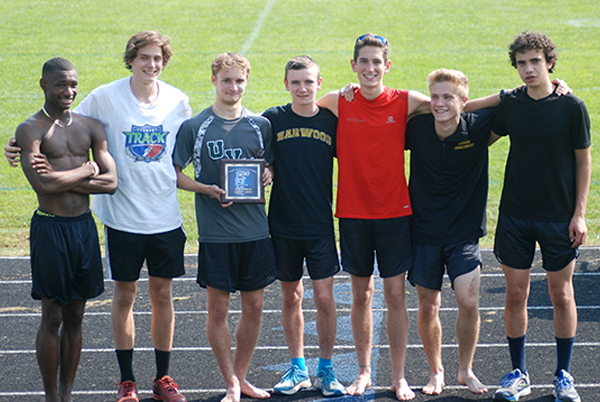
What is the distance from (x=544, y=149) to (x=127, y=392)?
2969mm

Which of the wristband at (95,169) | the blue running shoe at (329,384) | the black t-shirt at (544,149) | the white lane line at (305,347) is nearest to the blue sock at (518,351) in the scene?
the white lane line at (305,347)

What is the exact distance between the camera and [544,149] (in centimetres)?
423

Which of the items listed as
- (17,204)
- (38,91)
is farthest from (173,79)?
(17,204)

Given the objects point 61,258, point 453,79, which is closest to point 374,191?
point 453,79

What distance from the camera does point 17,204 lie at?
959 cm

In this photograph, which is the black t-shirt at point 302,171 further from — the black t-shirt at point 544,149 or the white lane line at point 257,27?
the white lane line at point 257,27

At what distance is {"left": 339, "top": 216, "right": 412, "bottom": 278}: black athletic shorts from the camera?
445cm

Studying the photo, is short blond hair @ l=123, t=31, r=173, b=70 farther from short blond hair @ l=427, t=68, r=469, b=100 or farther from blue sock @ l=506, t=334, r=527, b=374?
blue sock @ l=506, t=334, r=527, b=374

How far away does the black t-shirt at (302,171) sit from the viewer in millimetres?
4422

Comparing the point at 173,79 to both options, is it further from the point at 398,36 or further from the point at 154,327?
the point at 154,327

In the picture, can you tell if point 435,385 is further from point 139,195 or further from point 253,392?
point 139,195

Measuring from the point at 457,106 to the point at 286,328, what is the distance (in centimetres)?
178

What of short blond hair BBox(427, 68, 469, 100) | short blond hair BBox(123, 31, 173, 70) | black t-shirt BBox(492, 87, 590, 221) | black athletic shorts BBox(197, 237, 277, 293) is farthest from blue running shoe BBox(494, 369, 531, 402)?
short blond hair BBox(123, 31, 173, 70)

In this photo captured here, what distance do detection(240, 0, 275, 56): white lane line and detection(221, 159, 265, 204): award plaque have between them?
1731 cm
